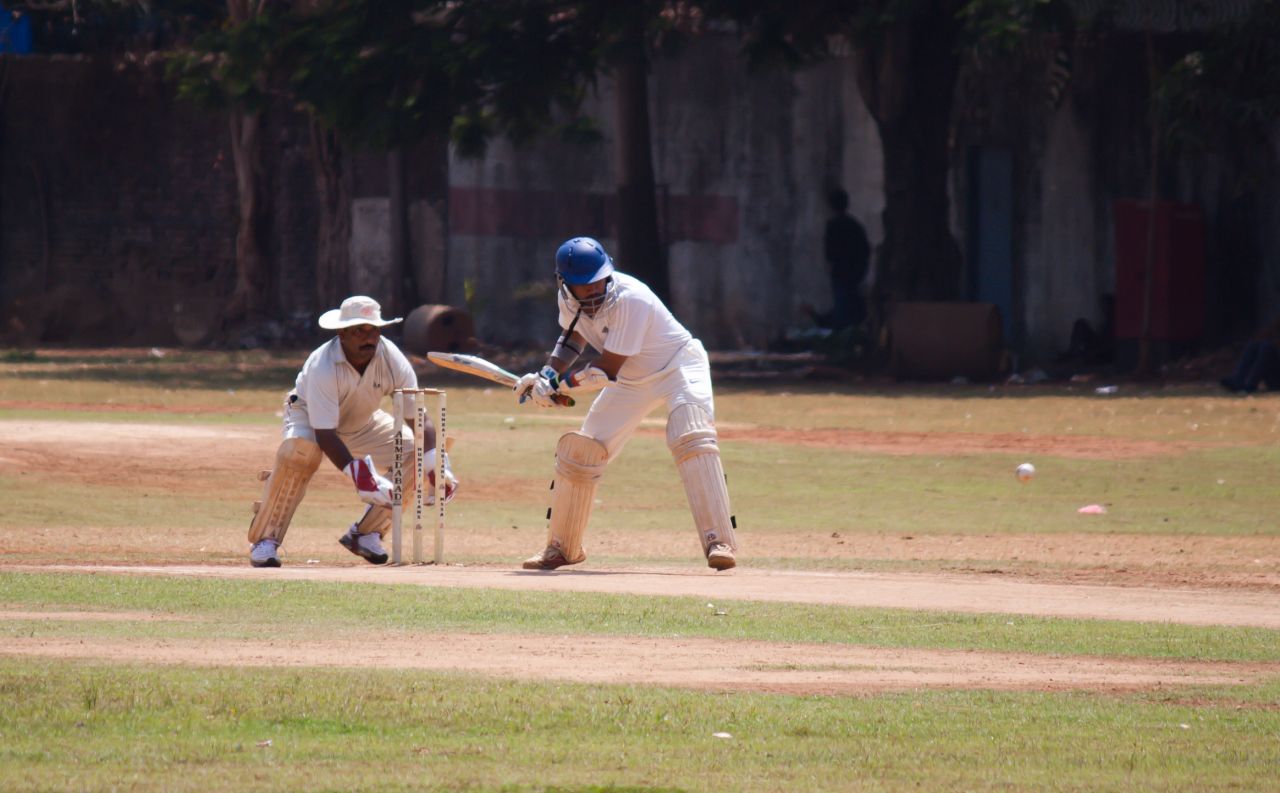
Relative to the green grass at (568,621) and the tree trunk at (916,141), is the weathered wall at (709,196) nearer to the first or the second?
the tree trunk at (916,141)

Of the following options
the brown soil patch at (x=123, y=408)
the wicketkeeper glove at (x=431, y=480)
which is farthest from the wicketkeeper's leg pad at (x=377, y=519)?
the brown soil patch at (x=123, y=408)

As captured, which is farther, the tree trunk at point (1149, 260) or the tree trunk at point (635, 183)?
the tree trunk at point (635, 183)

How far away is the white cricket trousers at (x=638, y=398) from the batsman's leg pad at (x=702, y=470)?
0.32 ft

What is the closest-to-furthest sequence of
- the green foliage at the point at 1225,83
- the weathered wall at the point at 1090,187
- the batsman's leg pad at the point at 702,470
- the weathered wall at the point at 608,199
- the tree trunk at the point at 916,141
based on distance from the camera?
the batsman's leg pad at the point at 702,470 → the green foliage at the point at 1225,83 → the tree trunk at the point at 916,141 → the weathered wall at the point at 1090,187 → the weathered wall at the point at 608,199

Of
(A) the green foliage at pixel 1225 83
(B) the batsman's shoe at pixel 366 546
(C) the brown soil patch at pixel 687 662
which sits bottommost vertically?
(B) the batsman's shoe at pixel 366 546

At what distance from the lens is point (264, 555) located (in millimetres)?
11922

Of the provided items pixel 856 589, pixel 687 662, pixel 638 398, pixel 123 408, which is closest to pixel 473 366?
pixel 638 398

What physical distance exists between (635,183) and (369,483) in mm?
20202

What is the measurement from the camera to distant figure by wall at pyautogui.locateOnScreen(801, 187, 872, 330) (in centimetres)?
3203

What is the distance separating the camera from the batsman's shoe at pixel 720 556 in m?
11.2

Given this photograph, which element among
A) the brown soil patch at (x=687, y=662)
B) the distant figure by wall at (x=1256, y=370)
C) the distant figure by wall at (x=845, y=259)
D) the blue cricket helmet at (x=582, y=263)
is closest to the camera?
the brown soil patch at (x=687, y=662)

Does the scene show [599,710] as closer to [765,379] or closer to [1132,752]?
[1132,752]

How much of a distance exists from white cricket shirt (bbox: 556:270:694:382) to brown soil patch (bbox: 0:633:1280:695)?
2765 mm

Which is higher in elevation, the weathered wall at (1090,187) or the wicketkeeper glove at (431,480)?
the weathered wall at (1090,187)
